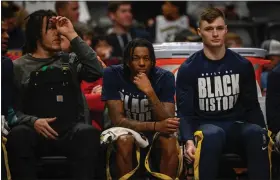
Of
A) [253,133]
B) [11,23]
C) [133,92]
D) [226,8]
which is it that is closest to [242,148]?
[253,133]

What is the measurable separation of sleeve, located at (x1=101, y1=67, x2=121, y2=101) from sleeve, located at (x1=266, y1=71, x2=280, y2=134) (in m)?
1.08

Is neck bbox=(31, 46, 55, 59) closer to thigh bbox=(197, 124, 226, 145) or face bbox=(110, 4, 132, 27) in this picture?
thigh bbox=(197, 124, 226, 145)

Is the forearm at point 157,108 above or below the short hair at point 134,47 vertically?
below

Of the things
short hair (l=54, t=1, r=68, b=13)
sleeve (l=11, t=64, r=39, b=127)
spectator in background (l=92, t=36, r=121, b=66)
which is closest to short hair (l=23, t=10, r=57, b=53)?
sleeve (l=11, t=64, r=39, b=127)

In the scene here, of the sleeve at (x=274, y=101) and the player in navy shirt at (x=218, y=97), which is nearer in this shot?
the player in navy shirt at (x=218, y=97)

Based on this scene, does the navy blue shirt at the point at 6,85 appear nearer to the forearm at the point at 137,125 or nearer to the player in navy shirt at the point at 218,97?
the forearm at the point at 137,125

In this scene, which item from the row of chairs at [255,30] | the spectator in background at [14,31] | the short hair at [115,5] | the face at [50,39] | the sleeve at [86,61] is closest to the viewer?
the sleeve at [86,61]

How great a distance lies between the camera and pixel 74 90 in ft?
19.3

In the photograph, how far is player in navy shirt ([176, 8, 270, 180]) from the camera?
5.79 m

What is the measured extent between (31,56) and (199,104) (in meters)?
1.24

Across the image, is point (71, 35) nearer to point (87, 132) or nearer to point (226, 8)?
point (87, 132)

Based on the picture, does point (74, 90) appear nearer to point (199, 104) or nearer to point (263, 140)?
point (199, 104)

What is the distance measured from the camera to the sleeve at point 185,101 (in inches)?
231

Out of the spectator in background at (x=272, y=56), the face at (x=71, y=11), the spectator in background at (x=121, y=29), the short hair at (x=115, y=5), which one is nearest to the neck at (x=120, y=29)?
the spectator in background at (x=121, y=29)
